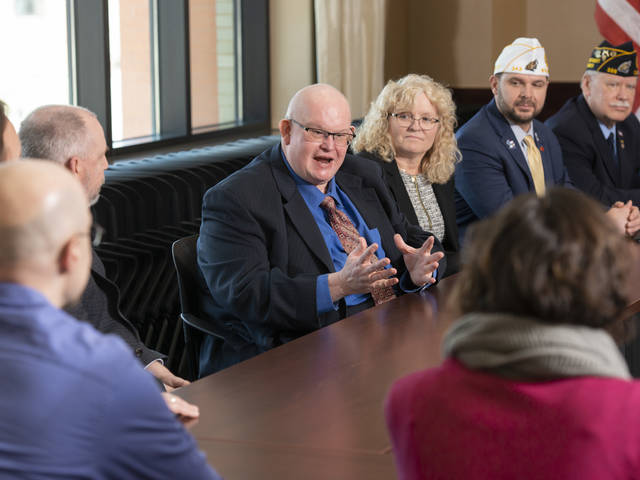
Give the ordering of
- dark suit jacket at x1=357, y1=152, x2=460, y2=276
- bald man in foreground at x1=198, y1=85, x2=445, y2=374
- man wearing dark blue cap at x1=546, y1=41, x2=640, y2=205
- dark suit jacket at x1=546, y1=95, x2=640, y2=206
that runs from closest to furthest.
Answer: bald man in foreground at x1=198, y1=85, x2=445, y2=374 → dark suit jacket at x1=357, y1=152, x2=460, y2=276 → dark suit jacket at x1=546, y1=95, x2=640, y2=206 → man wearing dark blue cap at x1=546, y1=41, x2=640, y2=205

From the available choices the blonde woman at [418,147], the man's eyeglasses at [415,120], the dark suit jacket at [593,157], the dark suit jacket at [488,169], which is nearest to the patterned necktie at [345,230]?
the blonde woman at [418,147]

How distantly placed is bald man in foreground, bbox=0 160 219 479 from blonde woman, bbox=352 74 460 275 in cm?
257

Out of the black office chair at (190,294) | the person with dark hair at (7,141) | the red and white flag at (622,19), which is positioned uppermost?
the red and white flag at (622,19)

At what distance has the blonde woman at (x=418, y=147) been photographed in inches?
147

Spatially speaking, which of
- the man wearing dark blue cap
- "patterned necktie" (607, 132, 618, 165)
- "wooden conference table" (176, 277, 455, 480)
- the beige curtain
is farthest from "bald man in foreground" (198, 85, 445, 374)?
Result: the beige curtain

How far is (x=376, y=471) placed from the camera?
1.59 m

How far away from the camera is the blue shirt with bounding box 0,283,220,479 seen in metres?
1.16

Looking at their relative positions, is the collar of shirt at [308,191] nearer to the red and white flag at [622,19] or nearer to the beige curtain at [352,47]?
the beige curtain at [352,47]

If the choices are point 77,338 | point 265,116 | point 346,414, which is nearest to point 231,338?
point 346,414

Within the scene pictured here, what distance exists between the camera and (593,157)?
15.3 ft

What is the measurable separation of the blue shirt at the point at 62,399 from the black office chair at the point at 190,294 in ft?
5.40

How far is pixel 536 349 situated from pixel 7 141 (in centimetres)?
149

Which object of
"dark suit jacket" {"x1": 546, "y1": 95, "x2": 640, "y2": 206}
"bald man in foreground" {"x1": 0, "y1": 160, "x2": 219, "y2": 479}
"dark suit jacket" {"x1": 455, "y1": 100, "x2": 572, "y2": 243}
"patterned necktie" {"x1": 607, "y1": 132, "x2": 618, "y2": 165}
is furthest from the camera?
"patterned necktie" {"x1": 607, "y1": 132, "x2": 618, "y2": 165}

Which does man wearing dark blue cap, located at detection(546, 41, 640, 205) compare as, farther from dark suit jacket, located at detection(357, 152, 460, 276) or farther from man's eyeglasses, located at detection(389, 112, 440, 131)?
man's eyeglasses, located at detection(389, 112, 440, 131)
